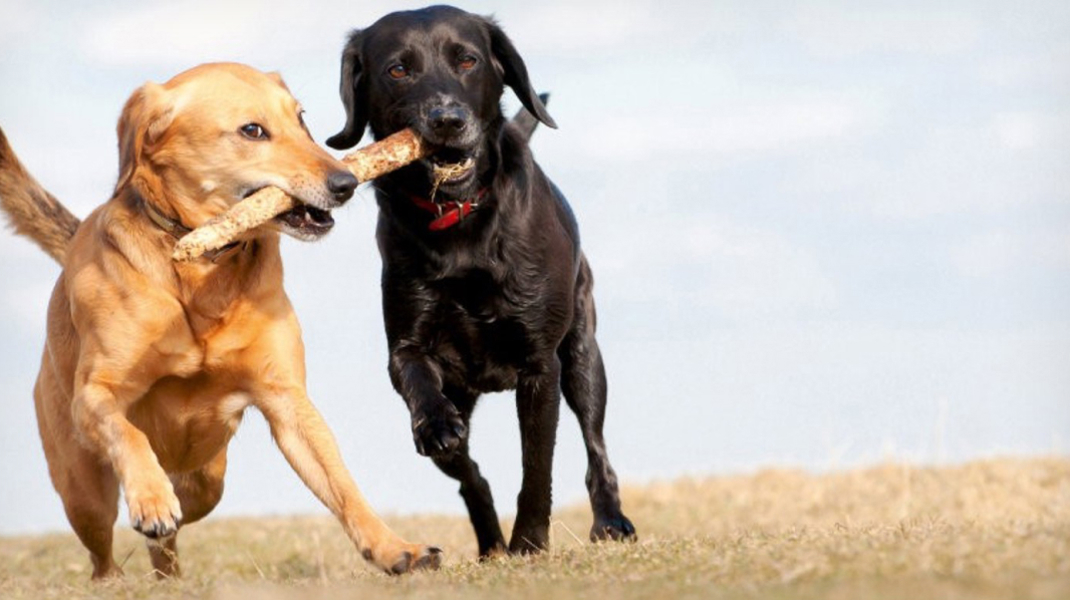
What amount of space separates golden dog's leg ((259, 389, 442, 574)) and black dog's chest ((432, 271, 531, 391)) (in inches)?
30.1

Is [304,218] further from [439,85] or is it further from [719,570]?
[719,570]

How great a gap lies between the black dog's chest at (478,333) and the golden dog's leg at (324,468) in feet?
2.51

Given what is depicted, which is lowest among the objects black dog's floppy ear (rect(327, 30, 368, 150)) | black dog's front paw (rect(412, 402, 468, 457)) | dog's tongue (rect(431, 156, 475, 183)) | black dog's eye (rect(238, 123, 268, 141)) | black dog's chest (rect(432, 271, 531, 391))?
black dog's front paw (rect(412, 402, 468, 457))

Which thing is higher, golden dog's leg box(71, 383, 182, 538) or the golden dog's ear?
the golden dog's ear

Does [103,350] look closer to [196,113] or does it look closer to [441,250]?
[196,113]

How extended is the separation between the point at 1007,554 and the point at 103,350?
355 centimetres

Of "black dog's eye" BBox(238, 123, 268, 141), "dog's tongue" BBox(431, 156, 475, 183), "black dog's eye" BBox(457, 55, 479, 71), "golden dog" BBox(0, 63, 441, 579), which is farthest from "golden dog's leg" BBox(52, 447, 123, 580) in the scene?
"black dog's eye" BBox(457, 55, 479, 71)

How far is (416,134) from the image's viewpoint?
578cm

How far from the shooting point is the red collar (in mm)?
5984

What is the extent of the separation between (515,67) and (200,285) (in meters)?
1.77

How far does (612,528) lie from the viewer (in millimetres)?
6512

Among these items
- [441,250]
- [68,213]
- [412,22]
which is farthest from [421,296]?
[68,213]

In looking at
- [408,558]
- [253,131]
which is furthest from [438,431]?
[253,131]

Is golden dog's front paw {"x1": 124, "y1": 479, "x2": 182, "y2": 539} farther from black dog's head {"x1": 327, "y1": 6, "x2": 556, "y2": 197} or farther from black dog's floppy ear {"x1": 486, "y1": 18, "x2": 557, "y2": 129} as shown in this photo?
black dog's floppy ear {"x1": 486, "y1": 18, "x2": 557, "y2": 129}
